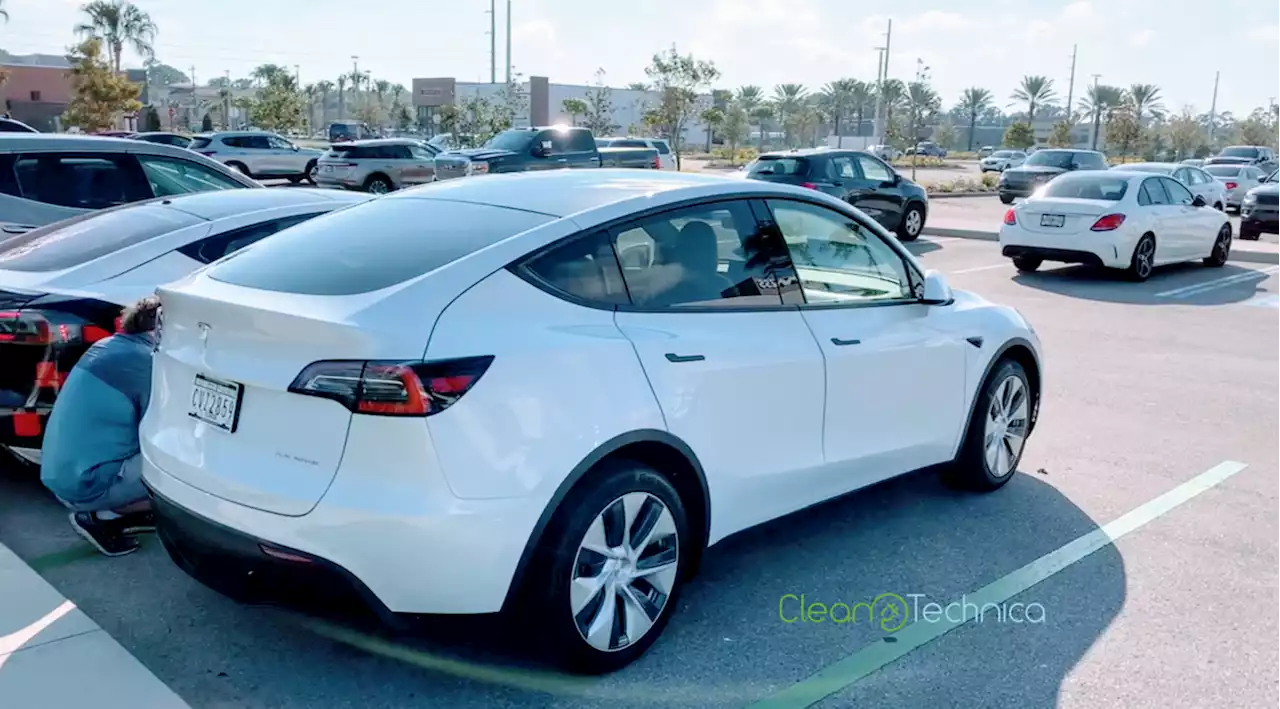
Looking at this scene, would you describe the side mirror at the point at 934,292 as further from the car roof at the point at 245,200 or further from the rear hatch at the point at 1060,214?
the rear hatch at the point at 1060,214

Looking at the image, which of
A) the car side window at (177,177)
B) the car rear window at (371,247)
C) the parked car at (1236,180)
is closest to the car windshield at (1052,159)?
the parked car at (1236,180)

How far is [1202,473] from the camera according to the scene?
19.7 feet

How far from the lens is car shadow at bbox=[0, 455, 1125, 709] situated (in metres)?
3.50

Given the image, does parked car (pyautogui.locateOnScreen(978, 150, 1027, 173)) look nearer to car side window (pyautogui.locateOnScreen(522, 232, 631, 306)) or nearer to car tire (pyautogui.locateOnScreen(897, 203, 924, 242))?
car tire (pyautogui.locateOnScreen(897, 203, 924, 242))

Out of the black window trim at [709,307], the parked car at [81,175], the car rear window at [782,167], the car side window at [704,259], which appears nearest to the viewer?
the black window trim at [709,307]

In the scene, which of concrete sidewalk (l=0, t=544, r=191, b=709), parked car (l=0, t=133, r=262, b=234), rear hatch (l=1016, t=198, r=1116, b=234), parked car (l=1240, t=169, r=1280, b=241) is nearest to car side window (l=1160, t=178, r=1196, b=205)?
rear hatch (l=1016, t=198, r=1116, b=234)

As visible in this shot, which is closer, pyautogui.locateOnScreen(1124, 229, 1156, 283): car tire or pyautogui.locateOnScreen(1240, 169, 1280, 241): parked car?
pyautogui.locateOnScreen(1124, 229, 1156, 283): car tire

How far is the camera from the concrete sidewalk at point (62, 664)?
334 centimetres

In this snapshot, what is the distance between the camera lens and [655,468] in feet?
12.0

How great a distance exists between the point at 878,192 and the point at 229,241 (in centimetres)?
1448

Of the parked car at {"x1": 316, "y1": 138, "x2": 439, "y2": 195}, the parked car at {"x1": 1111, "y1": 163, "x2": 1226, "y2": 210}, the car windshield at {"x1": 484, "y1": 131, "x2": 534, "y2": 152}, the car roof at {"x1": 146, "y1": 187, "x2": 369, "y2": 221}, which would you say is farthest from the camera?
the parked car at {"x1": 316, "y1": 138, "x2": 439, "y2": 195}

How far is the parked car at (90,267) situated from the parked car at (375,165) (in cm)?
Answer: 2144

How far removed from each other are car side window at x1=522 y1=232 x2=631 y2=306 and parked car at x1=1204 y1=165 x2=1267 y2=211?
3026 cm

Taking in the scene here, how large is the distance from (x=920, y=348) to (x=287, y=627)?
9.28ft
